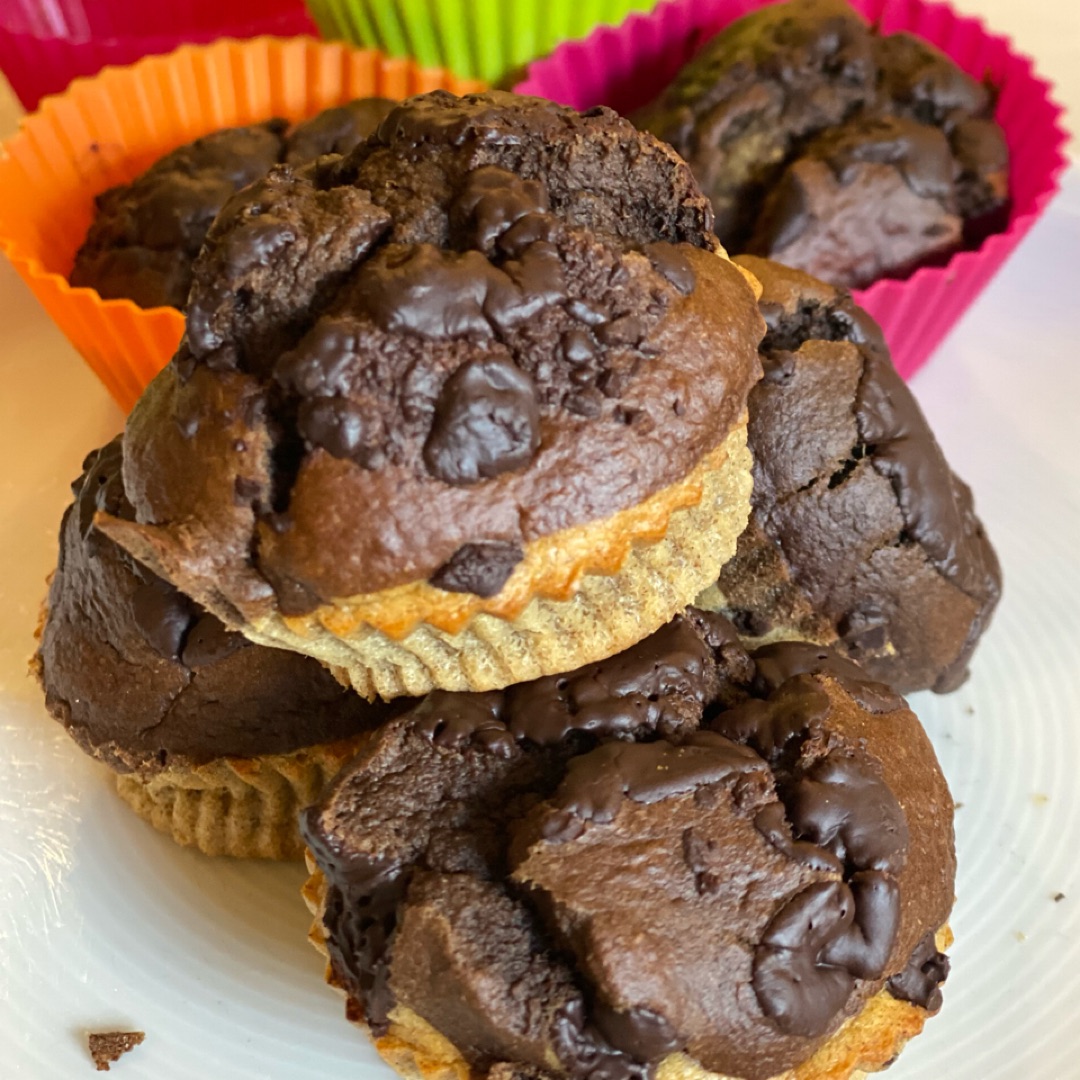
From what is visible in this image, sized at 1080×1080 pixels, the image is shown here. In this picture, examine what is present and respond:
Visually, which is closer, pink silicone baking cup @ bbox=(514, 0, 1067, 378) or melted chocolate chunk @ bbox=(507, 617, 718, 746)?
melted chocolate chunk @ bbox=(507, 617, 718, 746)

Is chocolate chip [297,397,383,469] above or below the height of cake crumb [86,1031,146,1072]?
above

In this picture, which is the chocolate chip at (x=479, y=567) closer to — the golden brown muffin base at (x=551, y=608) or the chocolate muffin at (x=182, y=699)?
the golden brown muffin base at (x=551, y=608)

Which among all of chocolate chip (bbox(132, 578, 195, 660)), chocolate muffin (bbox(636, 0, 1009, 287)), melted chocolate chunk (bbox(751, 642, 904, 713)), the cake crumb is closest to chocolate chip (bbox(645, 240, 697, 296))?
melted chocolate chunk (bbox(751, 642, 904, 713))

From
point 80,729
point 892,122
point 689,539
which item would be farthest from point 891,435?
point 80,729

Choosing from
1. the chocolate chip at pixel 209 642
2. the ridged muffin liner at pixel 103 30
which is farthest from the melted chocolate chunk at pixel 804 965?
the ridged muffin liner at pixel 103 30

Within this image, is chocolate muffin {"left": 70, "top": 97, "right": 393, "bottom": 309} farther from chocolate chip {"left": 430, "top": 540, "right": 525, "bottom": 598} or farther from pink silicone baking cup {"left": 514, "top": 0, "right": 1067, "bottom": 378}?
chocolate chip {"left": 430, "top": 540, "right": 525, "bottom": 598}

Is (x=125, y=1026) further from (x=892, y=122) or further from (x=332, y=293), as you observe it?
(x=892, y=122)
